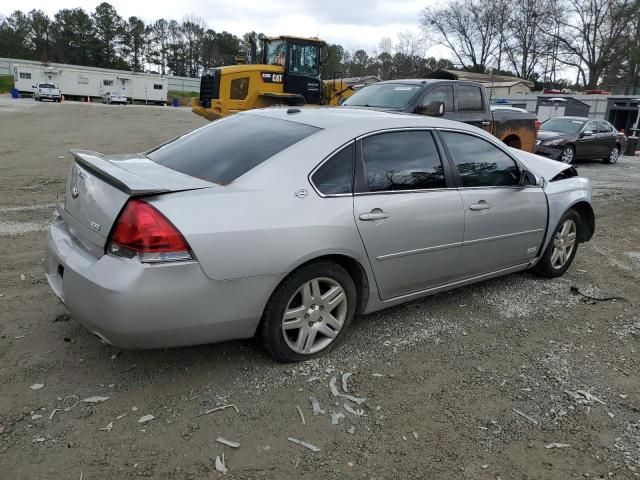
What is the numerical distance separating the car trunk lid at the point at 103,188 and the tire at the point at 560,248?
3.48m

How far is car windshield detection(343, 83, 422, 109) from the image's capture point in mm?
9125

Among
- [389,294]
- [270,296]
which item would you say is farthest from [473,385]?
[270,296]

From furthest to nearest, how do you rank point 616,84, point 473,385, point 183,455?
point 616,84 → point 473,385 → point 183,455

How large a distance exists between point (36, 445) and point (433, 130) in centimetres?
321

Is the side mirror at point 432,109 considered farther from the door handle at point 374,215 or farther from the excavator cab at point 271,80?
the door handle at point 374,215

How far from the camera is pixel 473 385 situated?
10.6 feet

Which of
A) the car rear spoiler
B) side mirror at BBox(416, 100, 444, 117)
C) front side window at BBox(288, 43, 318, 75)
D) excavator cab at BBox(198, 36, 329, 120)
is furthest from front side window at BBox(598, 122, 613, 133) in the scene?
the car rear spoiler

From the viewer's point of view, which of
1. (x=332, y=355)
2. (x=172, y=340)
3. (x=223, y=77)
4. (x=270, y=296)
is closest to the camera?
(x=172, y=340)

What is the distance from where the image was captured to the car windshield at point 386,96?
912 cm

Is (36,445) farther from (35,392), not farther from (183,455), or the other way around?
(183,455)

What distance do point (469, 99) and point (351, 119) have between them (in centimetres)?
724

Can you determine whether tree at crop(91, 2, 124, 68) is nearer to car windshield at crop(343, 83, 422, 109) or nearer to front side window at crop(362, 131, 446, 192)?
car windshield at crop(343, 83, 422, 109)

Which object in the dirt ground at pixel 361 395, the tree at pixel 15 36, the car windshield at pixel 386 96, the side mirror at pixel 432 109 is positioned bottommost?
the dirt ground at pixel 361 395

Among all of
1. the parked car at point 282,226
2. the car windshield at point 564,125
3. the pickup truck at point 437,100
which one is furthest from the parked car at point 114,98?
the parked car at point 282,226
